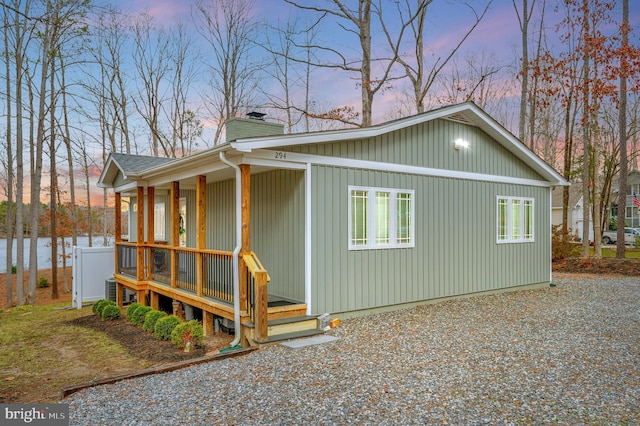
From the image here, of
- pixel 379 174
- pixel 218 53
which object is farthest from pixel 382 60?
pixel 379 174

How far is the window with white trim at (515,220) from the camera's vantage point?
10.7 meters

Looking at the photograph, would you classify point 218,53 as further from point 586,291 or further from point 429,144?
point 586,291

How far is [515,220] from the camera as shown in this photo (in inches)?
435

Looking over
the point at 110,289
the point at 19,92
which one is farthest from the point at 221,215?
the point at 19,92

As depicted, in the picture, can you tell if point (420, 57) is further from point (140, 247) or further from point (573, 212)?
point (573, 212)

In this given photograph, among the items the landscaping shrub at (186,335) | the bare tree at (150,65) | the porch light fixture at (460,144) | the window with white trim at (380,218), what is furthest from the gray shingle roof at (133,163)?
the bare tree at (150,65)

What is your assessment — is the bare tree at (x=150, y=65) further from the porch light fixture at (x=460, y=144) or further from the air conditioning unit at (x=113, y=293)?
the porch light fixture at (x=460, y=144)

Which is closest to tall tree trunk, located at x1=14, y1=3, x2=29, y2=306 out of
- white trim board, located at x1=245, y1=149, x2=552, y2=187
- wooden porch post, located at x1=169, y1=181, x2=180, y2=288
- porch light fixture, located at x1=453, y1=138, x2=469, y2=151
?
wooden porch post, located at x1=169, y1=181, x2=180, y2=288

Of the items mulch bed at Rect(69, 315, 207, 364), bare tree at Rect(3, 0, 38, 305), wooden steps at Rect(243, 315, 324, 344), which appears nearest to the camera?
wooden steps at Rect(243, 315, 324, 344)

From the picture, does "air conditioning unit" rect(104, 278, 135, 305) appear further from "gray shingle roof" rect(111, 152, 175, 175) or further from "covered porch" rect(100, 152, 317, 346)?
"gray shingle roof" rect(111, 152, 175, 175)

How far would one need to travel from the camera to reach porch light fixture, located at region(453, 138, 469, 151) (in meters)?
9.66

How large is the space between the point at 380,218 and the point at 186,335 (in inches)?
150

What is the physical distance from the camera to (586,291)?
1123 centimetres

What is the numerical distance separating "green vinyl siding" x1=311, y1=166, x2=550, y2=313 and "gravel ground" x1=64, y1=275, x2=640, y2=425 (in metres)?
0.80
